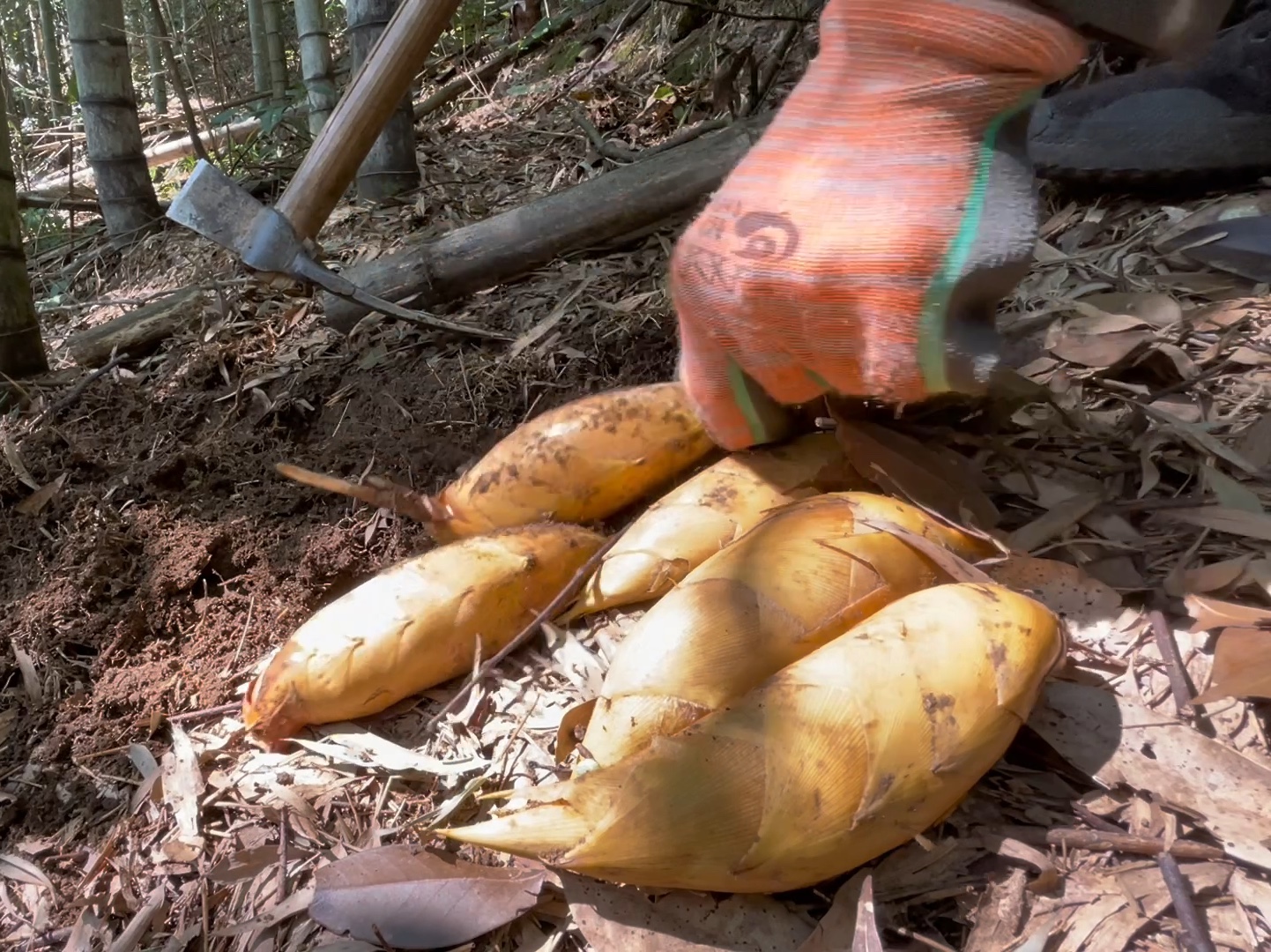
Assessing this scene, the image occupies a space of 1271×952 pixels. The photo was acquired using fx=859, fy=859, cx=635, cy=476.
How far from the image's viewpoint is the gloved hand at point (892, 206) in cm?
101

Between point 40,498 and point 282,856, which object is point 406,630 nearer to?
point 282,856

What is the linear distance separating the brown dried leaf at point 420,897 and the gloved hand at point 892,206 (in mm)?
746

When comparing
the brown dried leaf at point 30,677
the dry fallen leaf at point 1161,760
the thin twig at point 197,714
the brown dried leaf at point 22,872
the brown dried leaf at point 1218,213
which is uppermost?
the brown dried leaf at point 1218,213

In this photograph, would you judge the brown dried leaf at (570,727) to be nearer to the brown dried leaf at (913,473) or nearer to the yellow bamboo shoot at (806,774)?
the yellow bamboo shoot at (806,774)

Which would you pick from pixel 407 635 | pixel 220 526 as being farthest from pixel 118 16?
pixel 407 635

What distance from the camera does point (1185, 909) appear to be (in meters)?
0.83

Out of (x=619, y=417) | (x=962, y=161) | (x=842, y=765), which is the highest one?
(x=962, y=161)

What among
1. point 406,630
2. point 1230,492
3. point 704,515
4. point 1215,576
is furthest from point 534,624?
point 1230,492

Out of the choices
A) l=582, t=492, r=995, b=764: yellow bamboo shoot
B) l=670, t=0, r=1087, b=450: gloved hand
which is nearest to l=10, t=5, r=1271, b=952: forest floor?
l=582, t=492, r=995, b=764: yellow bamboo shoot

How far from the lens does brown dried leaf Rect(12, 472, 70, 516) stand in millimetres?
1782

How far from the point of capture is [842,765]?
2.73ft

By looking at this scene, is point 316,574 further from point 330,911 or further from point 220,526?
point 330,911

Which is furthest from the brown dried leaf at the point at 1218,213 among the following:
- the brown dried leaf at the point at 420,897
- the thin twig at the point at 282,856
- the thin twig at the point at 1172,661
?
the thin twig at the point at 282,856

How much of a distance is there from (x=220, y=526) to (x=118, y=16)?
2506mm
